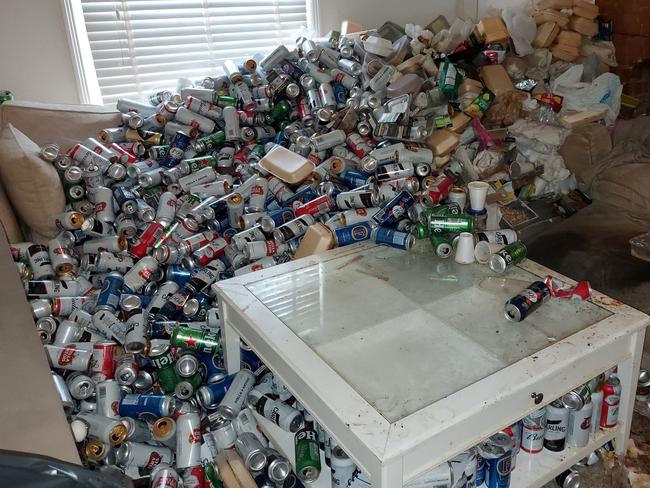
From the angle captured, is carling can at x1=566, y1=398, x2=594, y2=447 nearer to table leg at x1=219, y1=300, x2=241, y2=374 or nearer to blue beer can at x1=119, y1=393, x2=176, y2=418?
table leg at x1=219, y1=300, x2=241, y2=374

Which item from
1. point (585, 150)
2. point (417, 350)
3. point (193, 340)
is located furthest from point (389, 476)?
point (585, 150)

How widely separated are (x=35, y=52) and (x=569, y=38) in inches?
98.1

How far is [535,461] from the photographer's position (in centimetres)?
126

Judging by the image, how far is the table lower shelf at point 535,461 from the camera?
1212 mm

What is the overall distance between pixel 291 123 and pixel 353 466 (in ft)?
5.75

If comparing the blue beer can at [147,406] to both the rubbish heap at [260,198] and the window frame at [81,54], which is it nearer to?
the rubbish heap at [260,198]

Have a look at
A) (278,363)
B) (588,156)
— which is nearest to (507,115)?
(588,156)

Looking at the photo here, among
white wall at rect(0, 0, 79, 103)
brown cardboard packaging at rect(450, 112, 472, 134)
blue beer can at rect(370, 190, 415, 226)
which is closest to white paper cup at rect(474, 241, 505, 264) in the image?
blue beer can at rect(370, 190, 415, 226)

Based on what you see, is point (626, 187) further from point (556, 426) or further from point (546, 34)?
point (556, 426)

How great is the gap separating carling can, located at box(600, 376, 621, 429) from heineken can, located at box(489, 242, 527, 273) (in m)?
0.35

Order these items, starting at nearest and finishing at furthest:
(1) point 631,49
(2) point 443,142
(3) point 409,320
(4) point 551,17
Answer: (3) point 409,320 → (2) point 443,142 → (4) point 551,17 → (1) point 631,49

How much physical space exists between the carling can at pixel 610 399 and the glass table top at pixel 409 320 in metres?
0.18

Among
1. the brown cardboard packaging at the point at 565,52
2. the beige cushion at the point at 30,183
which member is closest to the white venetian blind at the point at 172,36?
the beige cushion at the point at 30,183

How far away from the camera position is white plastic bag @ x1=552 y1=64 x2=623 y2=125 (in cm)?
262
